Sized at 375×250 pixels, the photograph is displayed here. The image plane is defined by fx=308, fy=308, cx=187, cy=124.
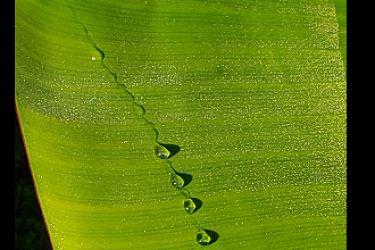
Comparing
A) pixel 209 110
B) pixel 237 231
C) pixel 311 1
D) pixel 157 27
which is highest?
pixel 311 1

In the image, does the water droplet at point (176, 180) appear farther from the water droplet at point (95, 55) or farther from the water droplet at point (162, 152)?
the water droplet at point (95, 55)

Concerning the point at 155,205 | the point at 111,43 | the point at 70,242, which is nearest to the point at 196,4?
the point at 111,43

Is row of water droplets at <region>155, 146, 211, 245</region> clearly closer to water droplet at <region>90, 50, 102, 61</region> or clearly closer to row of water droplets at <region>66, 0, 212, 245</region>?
row of water droplets at <region>66, 0, 212, 245</region>

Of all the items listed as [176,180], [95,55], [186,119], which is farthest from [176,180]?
[95,55]

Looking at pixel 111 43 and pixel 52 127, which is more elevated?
pixel 111 43

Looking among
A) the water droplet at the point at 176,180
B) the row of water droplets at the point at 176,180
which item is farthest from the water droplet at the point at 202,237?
the water droplet at the point at 176,180

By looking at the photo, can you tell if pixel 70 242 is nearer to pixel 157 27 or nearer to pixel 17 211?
pixel 17 211

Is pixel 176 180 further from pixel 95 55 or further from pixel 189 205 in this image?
pixel 95 55
